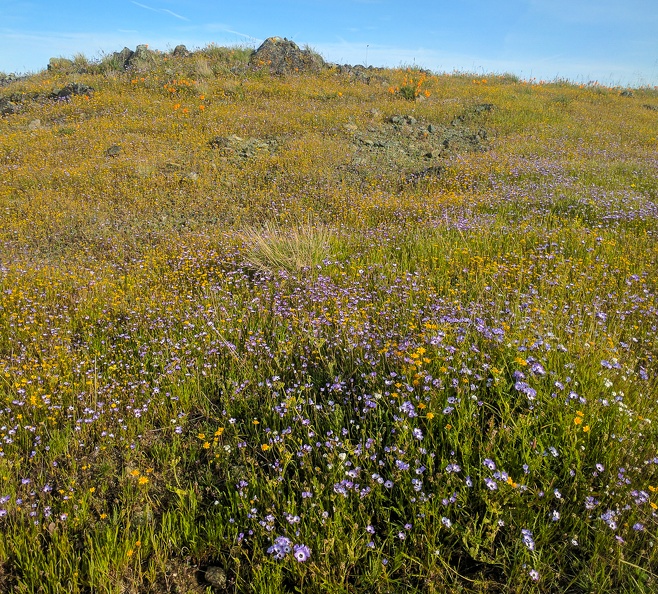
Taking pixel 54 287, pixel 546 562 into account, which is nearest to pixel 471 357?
pixel 546 562

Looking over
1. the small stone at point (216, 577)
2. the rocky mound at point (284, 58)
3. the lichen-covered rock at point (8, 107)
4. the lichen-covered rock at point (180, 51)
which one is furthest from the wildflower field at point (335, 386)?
the lichen-covered rock at point (180, 51)

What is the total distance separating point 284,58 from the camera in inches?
877

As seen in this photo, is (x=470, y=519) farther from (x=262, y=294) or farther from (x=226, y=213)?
(x=226, y=213)

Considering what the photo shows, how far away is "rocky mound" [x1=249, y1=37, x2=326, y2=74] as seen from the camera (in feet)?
71.3

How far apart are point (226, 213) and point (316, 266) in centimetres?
376

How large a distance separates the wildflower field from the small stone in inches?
0.6

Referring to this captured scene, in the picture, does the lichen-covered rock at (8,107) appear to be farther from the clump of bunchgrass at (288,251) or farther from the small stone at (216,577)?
the small stone at (216,577)

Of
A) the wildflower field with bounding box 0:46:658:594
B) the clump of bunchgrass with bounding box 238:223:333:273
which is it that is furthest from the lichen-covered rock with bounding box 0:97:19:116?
the clump of bunchgrass with bounding box 238:223:333:273

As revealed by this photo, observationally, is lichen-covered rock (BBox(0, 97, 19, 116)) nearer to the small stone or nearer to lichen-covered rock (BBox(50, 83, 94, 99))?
lichen-covered rock (BBox(50, 83, 94, 99))

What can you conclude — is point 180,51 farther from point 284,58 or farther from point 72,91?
point 72,91

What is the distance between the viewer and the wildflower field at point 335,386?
7.93 ft

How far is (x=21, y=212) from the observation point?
896 centimetres

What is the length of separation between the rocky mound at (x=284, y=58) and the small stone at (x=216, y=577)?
22.9 meters

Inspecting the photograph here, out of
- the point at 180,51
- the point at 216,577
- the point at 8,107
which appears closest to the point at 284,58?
the point at 180,51
